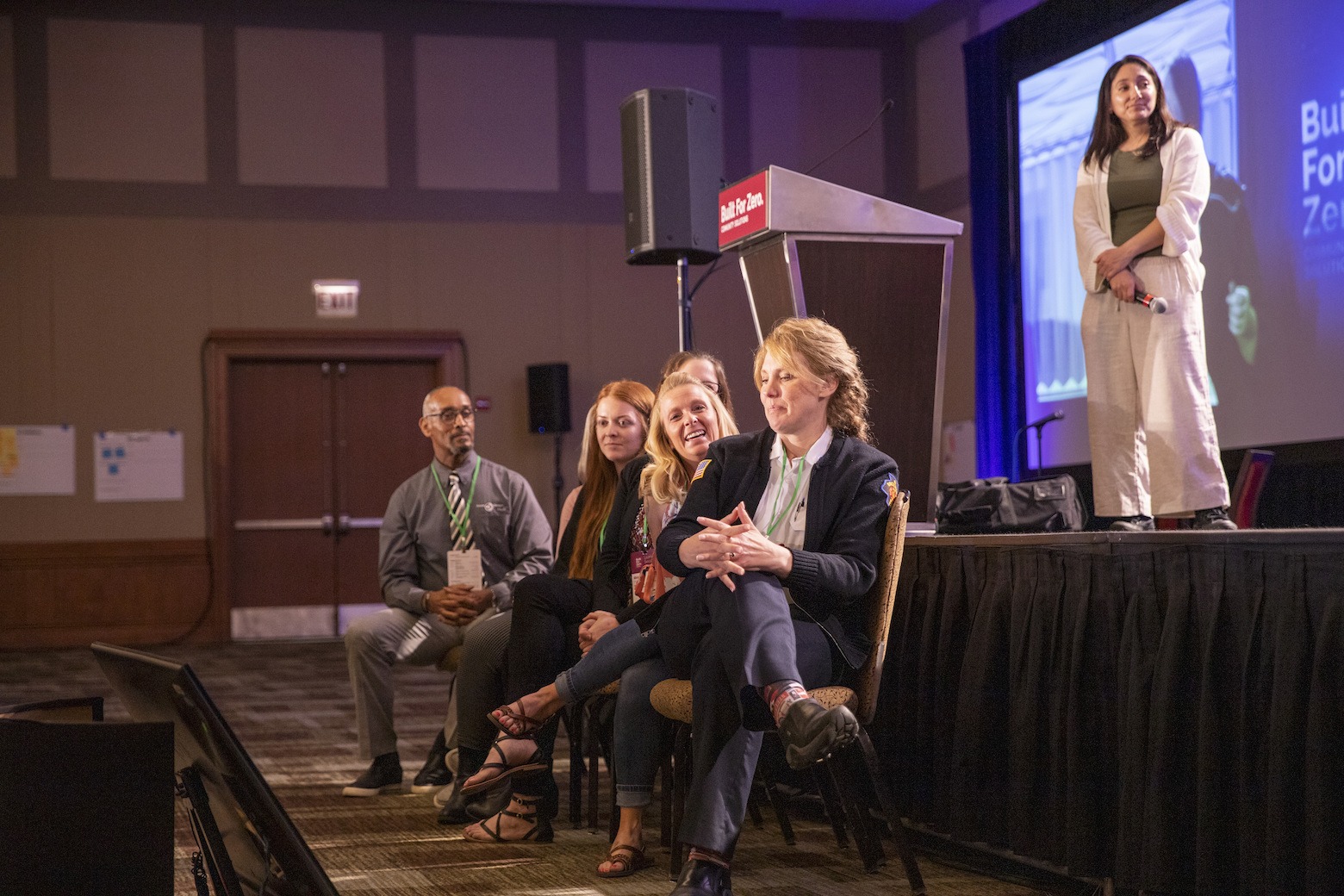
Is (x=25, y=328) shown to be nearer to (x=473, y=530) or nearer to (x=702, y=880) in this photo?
(x=473, y=530)

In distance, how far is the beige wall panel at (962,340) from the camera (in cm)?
845

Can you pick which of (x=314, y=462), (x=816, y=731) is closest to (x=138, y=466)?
(x=314, y=462)

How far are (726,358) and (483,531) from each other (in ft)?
17.3

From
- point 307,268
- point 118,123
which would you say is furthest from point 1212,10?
point 118,123

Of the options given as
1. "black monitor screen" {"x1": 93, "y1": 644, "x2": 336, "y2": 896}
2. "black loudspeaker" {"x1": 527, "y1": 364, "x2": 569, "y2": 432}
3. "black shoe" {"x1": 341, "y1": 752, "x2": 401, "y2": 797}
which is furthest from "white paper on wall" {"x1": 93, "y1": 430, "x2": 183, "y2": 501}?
"black monitor screen" {"x1": 93, "y1": 644, "x2": 336, "y2": 896}

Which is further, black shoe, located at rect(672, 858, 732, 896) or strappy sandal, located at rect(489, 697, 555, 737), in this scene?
strappy sandal, located at rect(489, 697, 555, 737)

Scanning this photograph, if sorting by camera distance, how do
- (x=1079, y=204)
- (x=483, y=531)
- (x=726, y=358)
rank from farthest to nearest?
(x=726, y=358) < (x=483, y=531) < (x=1079, y=204)

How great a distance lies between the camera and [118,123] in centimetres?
841

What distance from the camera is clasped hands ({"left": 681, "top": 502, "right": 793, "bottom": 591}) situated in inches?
93.1

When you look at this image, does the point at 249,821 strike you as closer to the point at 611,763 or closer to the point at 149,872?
the point at 149,872

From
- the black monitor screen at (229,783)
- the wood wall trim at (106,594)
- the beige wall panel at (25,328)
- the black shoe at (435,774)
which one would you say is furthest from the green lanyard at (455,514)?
the beige wall panel at (25,328)

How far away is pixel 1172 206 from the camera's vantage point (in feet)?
10.6

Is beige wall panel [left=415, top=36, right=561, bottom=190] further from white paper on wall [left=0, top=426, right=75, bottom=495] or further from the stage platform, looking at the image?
the stage platform

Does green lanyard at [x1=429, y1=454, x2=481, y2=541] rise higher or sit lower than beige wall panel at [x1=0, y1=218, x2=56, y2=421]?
lower
